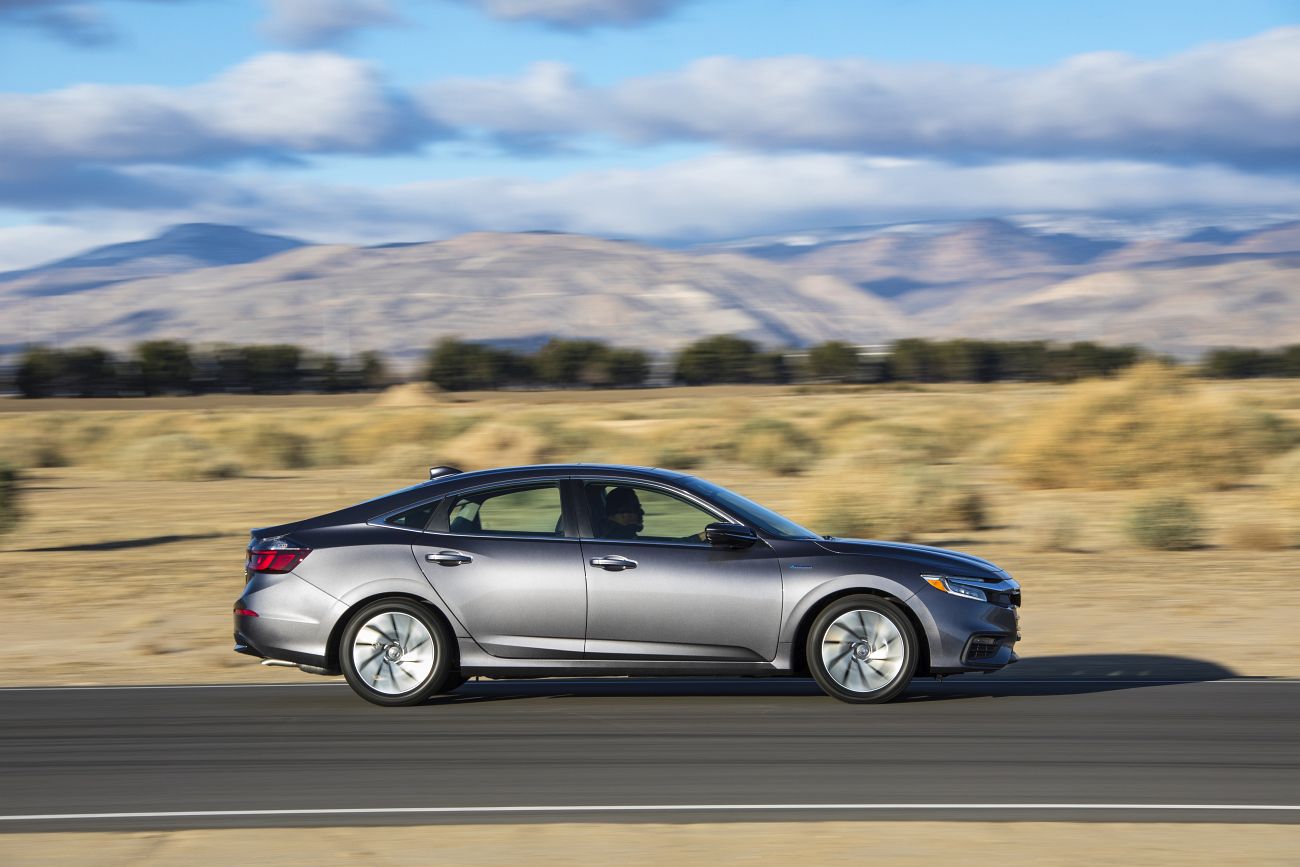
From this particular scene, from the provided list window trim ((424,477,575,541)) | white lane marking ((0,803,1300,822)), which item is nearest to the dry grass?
window trim ((424,477,575,541))

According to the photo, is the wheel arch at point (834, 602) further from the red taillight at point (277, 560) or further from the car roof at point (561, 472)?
the red taillight at point (277, 560)

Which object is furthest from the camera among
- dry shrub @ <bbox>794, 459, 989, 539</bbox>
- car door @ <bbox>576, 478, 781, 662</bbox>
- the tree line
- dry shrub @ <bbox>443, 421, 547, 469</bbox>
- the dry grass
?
the tree line

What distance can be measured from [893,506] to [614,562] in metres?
13.0

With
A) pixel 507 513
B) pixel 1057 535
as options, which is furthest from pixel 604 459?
pixel 507 513

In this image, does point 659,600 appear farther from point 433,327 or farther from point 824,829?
point 433,327

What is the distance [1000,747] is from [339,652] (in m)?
3.99

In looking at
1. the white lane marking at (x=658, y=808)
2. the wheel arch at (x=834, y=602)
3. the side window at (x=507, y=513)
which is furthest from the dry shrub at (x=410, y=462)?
the white lane marking at (x=658, y=808)

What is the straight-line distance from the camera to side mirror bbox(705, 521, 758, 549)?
9.87 m

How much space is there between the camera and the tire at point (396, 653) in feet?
32.9

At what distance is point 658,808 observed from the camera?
7.64 meters

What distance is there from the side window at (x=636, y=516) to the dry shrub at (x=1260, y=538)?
468 inches

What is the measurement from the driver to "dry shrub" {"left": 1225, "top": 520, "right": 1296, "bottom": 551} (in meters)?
12.2

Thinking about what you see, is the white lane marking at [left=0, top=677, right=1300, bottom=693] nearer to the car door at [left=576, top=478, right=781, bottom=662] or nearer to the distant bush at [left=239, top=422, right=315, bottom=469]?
the car door at [left=576, top=478, right=781, bottom=662]

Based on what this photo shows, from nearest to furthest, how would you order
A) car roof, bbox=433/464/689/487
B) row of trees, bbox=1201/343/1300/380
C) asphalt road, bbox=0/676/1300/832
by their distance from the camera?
asphalt road, bbox=0/676/1300/832, car roof, bbox=433/464/689/487, row of trees, bbox=1201/343/1300/380
